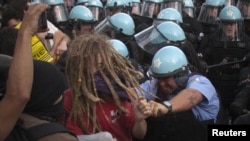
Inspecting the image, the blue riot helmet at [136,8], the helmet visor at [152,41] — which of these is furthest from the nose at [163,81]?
the blue riot helmet at [136,8]

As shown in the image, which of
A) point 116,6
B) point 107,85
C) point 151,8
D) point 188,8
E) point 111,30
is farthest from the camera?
point 188,8

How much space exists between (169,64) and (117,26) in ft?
9.29

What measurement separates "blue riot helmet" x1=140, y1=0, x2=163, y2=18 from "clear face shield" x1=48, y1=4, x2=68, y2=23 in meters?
1.36

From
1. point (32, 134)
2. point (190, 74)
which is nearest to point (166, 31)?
point (190, 74)

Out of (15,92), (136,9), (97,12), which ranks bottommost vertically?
(136,9)

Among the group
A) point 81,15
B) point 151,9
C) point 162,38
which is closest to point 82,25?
point 81,15

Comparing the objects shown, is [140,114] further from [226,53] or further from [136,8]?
[136,8]

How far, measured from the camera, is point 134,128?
104 inches

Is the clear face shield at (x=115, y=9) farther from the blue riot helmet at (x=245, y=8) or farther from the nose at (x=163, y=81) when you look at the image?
the nose at (x=163, y=81)

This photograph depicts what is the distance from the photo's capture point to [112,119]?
8.55 ft

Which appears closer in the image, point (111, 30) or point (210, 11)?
point (111, 30)

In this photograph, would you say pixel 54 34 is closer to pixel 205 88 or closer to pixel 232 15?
pixel 205 88

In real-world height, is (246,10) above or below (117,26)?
below

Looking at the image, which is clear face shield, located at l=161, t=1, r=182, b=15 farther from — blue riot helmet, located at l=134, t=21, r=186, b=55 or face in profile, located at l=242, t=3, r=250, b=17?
blue riot helmet, located at l=134, t=21, r=186, b=55
